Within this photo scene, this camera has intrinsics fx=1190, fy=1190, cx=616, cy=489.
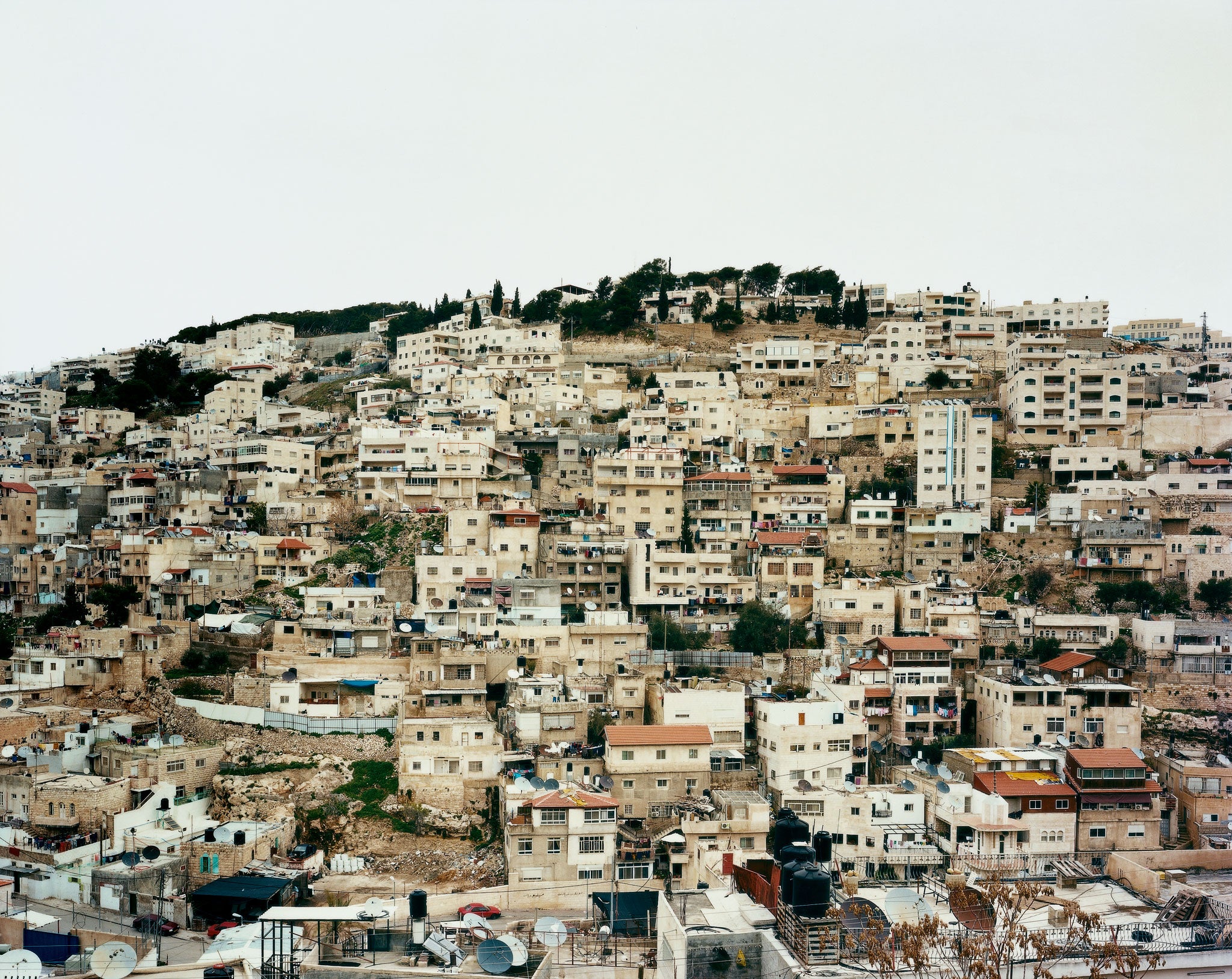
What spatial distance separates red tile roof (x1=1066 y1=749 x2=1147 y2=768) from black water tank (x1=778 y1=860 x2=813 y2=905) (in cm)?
1239

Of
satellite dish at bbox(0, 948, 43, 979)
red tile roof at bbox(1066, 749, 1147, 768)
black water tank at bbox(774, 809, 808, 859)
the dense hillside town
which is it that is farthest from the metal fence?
red tile roof at bbox(1066, 749, 1147, 768)

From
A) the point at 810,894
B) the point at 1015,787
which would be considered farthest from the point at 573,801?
the point at 810,894

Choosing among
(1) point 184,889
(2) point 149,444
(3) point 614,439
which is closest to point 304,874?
(1) point 184,889

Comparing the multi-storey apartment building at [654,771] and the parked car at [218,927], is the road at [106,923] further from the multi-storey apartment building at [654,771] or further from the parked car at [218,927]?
the multi-storey apartment building at [654,771]

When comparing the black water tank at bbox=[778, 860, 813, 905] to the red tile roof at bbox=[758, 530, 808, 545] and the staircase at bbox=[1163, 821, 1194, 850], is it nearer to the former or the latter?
the staircase at bbox=[1163, 821, 1194, 850]

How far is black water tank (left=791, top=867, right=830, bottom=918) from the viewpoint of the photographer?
450 inches

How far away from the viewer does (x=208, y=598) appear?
30.7 meters

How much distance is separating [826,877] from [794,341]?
33.9 m

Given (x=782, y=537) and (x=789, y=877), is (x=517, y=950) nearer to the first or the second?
(x=789, y=877)

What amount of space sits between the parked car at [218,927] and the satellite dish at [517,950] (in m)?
5.09

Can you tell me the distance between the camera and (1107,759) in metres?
22.4

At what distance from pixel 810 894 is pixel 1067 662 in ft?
53.7

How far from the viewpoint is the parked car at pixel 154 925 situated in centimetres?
1777

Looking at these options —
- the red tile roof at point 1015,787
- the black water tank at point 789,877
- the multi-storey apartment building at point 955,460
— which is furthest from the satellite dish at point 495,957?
the multi-storey apartment building at point 955,460
